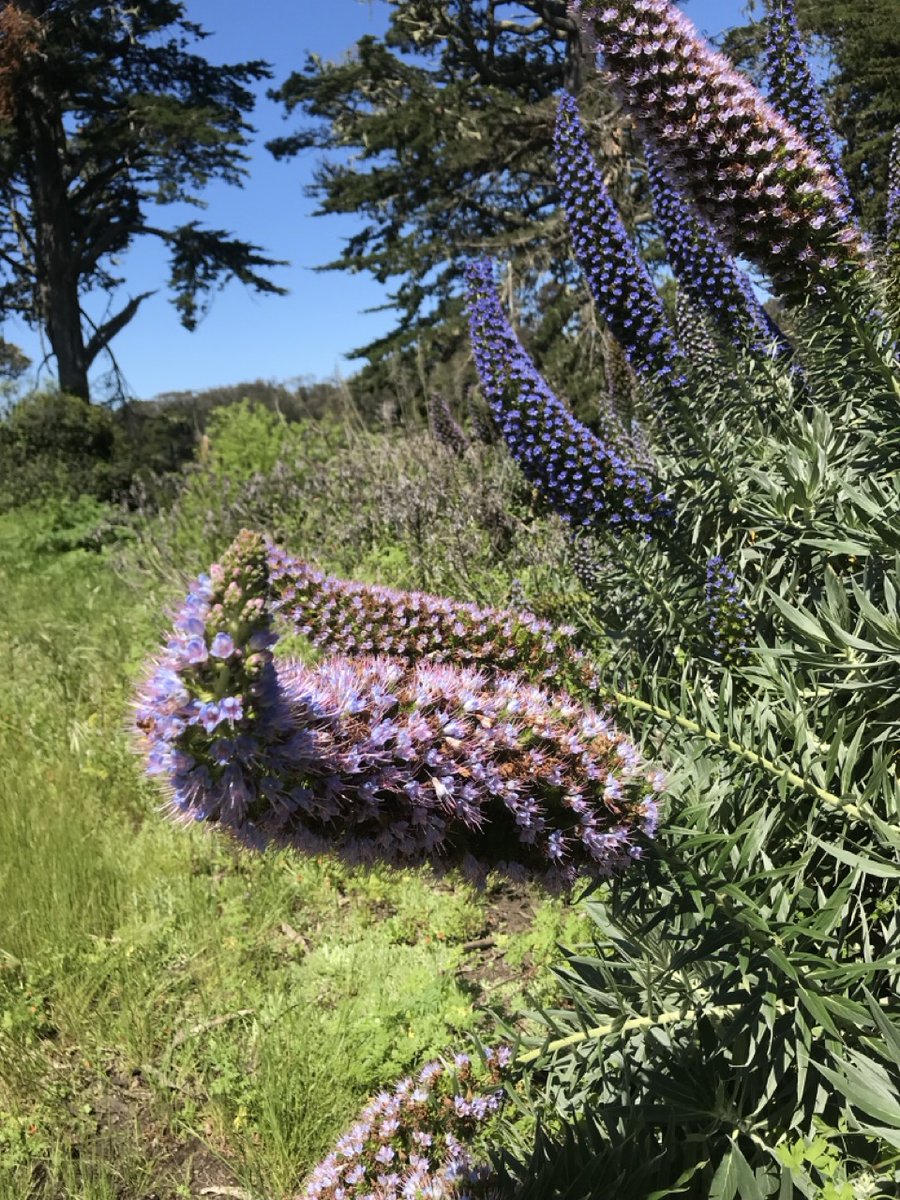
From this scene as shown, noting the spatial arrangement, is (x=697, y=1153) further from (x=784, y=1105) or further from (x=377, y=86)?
A: (x=377, y=86)

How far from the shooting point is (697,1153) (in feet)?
4.73

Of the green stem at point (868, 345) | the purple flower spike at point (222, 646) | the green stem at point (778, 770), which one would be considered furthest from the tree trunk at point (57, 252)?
the purple flower spike at point (222, 646)

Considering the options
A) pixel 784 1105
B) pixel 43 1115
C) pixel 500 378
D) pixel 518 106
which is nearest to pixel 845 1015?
pixel 784 1105

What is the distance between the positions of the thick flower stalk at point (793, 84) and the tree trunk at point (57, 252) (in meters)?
16.2

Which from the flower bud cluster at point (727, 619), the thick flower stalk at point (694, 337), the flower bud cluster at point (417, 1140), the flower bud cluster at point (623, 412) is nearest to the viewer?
the flower bud cluster at point (417, 1140)

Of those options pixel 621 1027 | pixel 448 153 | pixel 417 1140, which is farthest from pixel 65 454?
pixel 621 1027

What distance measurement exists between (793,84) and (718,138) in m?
1.23

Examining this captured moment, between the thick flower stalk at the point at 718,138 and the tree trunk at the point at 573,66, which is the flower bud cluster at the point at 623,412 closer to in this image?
the thick flower stalk at the point at 718,138

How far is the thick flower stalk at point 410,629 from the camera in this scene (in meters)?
1.79

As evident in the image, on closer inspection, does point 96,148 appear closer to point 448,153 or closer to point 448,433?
point 448,153

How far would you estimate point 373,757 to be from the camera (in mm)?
1049

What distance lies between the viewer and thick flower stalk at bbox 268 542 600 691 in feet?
5.88

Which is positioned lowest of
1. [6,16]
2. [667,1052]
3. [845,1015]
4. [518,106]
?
[667,1052]

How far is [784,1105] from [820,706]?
789 mm
